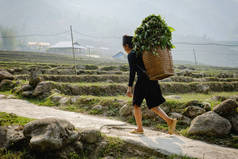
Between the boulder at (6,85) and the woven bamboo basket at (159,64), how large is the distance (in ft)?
29.1

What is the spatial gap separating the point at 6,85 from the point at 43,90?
2.98m

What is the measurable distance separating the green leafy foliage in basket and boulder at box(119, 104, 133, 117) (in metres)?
2.53

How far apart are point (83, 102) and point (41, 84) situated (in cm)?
265

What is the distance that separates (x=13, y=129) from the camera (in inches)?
170

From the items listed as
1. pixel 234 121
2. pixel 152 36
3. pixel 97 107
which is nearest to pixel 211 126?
pixel 234 121

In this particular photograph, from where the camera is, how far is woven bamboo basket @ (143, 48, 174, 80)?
3877 mm

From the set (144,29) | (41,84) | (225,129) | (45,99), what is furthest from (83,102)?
(225,129)

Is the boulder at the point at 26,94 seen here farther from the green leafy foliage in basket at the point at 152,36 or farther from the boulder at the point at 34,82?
the green leafy foliage in basket at the point at 152,36

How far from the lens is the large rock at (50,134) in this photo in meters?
3.66

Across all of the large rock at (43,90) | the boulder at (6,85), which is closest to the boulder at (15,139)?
the large rock at (43,90)

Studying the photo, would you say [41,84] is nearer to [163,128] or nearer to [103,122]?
[103,122]

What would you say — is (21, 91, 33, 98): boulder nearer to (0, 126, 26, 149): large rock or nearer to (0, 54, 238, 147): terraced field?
(0, 54, 238, 147): terraced field

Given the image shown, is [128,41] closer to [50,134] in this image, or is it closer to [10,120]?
[50,134]

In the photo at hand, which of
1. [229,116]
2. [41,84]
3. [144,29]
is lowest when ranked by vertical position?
[229,116]
